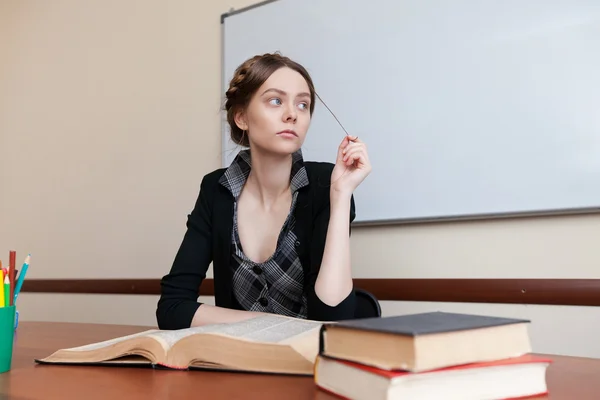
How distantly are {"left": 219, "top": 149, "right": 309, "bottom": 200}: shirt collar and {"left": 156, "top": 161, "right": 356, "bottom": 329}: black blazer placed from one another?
0.5 inches

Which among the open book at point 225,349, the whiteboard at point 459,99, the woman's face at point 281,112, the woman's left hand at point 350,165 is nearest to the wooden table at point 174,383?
the open book at point 225,349

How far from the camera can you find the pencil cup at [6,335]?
694 mm

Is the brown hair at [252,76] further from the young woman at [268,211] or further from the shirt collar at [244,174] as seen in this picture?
the shirt collar at [244,174]

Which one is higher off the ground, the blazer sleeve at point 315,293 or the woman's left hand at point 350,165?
the woman's left hand at point 350,165

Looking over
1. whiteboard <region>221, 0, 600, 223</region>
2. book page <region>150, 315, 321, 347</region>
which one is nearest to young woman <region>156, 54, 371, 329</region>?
book page <region>150, 315, 321, 347</region>

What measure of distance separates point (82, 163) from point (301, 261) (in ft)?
5.24

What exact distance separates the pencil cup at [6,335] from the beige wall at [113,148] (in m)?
1.13

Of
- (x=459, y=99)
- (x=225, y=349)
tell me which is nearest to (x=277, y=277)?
(x=225, y=349)

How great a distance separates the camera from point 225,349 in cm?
65

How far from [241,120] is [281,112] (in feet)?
0.52

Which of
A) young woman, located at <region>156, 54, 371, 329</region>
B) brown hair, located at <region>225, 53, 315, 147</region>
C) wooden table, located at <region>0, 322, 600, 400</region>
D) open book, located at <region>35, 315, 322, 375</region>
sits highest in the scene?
brown hair, located at <region>225, 53, 315, 147</region>

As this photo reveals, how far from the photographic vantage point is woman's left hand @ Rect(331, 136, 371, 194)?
1.08m

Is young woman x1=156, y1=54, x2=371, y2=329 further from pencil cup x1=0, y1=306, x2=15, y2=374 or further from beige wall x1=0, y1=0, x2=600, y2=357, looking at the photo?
beige wall x1=0, y1=0, x2=600, y2=357

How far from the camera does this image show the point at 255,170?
1.32 metres
